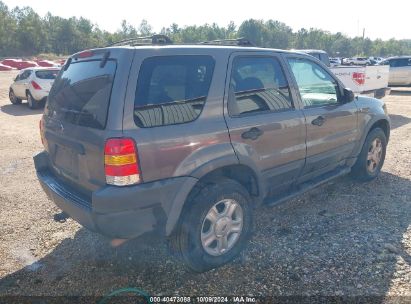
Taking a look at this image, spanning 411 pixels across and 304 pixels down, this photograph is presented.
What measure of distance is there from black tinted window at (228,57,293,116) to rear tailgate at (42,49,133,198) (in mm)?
1004

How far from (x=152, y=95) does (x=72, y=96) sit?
33.3 inches

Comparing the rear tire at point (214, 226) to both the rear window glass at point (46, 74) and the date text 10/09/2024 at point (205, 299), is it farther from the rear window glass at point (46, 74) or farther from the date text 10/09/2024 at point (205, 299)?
the rear window glass at point (46, 74)

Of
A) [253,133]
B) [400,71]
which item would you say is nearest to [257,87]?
[253,133]

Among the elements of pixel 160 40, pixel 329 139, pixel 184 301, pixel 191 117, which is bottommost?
pixel 184 301

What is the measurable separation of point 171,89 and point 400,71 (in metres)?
18.0

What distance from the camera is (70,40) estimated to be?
269ft

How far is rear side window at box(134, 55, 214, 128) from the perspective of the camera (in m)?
2.48

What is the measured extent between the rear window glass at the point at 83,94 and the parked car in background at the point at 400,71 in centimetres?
1812

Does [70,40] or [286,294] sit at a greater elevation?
[70,40]

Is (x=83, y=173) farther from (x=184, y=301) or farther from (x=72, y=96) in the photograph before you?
(x=184, y=301)

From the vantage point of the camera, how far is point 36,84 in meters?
12.6

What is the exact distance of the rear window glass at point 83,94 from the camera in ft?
8.25

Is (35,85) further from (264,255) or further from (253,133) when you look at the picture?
(264,255)

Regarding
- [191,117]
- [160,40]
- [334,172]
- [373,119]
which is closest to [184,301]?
[191,117]
